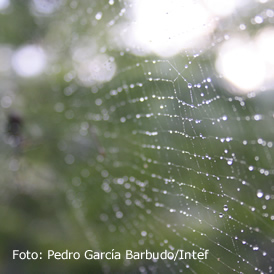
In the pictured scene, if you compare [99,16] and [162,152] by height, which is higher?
[99,16]

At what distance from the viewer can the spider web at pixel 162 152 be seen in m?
1.16

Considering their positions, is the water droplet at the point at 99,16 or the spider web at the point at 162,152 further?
the water droplet at the point at 99,16

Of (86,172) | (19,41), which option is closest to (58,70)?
(86,172)

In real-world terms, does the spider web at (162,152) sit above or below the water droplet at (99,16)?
below

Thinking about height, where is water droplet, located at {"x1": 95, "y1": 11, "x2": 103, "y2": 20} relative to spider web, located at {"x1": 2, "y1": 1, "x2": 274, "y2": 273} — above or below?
above

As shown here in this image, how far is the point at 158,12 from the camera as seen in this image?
1.00 m

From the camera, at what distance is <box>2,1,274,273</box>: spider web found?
1.16m

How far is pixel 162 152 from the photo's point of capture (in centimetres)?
150

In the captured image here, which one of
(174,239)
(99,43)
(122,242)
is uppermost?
(99,43)

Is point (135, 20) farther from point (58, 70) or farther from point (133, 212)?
point (58, 70)

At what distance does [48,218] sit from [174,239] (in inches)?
64.4

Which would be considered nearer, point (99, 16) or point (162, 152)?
point (162, 152)

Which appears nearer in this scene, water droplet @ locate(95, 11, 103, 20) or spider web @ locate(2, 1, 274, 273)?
spider web @ locate(2, 1, 274, 273)

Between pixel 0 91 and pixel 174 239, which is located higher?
pixel 0 91
